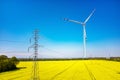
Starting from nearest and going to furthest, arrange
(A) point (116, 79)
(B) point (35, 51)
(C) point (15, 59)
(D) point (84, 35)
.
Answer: (B) point (35, 51) < (A) point (116, 79) < (C) point (15, 59) < (D) point (84, 35)

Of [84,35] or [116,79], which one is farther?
[84,35]

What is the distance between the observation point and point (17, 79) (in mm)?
42938

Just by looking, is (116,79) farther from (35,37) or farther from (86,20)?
(86,20)

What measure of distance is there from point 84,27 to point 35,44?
308 ft

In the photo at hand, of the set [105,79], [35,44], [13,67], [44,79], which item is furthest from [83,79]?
[13,67]

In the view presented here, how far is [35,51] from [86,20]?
94237 millimetres

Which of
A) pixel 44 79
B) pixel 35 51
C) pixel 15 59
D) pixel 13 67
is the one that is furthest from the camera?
pixel 15 59

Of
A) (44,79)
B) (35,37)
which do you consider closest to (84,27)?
(44,79)

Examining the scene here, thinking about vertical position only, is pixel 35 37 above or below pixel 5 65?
above

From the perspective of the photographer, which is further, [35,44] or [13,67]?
[13,67]

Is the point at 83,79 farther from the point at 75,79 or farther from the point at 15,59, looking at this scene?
the point at 15,59

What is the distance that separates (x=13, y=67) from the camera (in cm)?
8169

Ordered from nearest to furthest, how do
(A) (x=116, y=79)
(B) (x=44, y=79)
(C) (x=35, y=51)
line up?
(C) (x=35, y=51) < (A) (x=116, y=79) < (B) (x=44, y=79)

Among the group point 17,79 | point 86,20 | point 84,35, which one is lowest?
point 17,79
